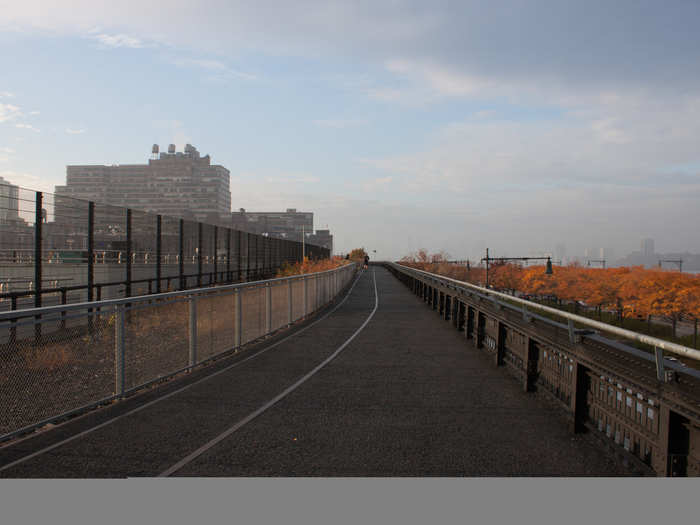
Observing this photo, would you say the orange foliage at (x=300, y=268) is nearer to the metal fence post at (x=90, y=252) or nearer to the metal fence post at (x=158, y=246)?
the metal fence post at (x=158, y=246)

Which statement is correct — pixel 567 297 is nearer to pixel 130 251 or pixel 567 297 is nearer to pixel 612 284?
pixel 612 284

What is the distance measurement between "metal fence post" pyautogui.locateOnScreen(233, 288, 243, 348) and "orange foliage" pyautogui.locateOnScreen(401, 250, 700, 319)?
60846 millimetres

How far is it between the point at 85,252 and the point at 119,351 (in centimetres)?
830

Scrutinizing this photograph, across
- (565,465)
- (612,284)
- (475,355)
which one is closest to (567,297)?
(612,284)

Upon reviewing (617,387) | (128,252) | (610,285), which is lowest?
(610,285)

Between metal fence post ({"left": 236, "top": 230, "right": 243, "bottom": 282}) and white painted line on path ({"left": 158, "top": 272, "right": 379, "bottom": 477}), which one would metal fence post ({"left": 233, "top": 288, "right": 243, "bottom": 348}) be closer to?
white painted line on path ({"left": 158, "top": 272, "right": 379, "bottom": 477})

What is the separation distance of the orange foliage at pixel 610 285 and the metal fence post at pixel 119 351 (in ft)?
212

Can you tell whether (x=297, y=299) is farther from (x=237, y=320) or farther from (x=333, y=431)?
(x=333, y=431)

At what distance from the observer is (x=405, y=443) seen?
5746 millimetres

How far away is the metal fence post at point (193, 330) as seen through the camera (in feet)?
31.6

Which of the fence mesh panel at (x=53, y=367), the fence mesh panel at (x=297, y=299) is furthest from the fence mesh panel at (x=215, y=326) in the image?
the fence mesh panel at (x=297, y=299)

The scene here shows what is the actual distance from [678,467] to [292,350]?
8.99 metres

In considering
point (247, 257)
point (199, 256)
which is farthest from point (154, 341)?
point (247, 257)

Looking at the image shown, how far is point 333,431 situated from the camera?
243 inches
